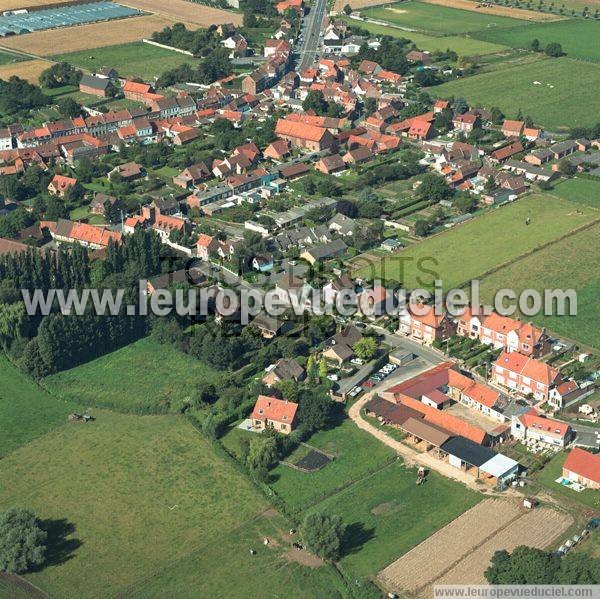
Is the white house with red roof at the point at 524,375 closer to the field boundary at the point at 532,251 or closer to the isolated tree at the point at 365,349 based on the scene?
the isolated tree at the point at 365,349

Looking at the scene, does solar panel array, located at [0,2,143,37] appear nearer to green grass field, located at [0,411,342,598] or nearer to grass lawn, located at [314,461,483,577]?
green grass field, located at [0,411,342,598]

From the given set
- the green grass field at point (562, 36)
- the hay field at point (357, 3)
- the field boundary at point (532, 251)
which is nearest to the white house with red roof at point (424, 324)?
the field boundary at point (532, 251)

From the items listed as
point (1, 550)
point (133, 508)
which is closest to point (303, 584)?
point (133, 508)

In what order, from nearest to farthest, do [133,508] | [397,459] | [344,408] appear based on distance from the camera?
[133,508], [397,459], [344,408]

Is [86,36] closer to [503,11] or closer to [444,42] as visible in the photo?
A: [444,42]

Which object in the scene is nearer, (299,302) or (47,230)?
(299,302)

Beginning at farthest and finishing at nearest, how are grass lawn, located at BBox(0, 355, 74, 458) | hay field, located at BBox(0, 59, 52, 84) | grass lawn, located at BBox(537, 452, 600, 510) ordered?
1. hay field, located at BBox(0, 59, 52, 84)
2. grass lawn, located at BBox(0, 355, 74, 458)
3. grass lawn, located at BBox(537, 452, 600, 510)

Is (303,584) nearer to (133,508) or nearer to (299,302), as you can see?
(133,508)

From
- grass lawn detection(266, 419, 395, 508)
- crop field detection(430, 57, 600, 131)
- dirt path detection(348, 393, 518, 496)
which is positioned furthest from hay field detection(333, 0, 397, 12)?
grass lawn detection(266, 419, 395, 508)
